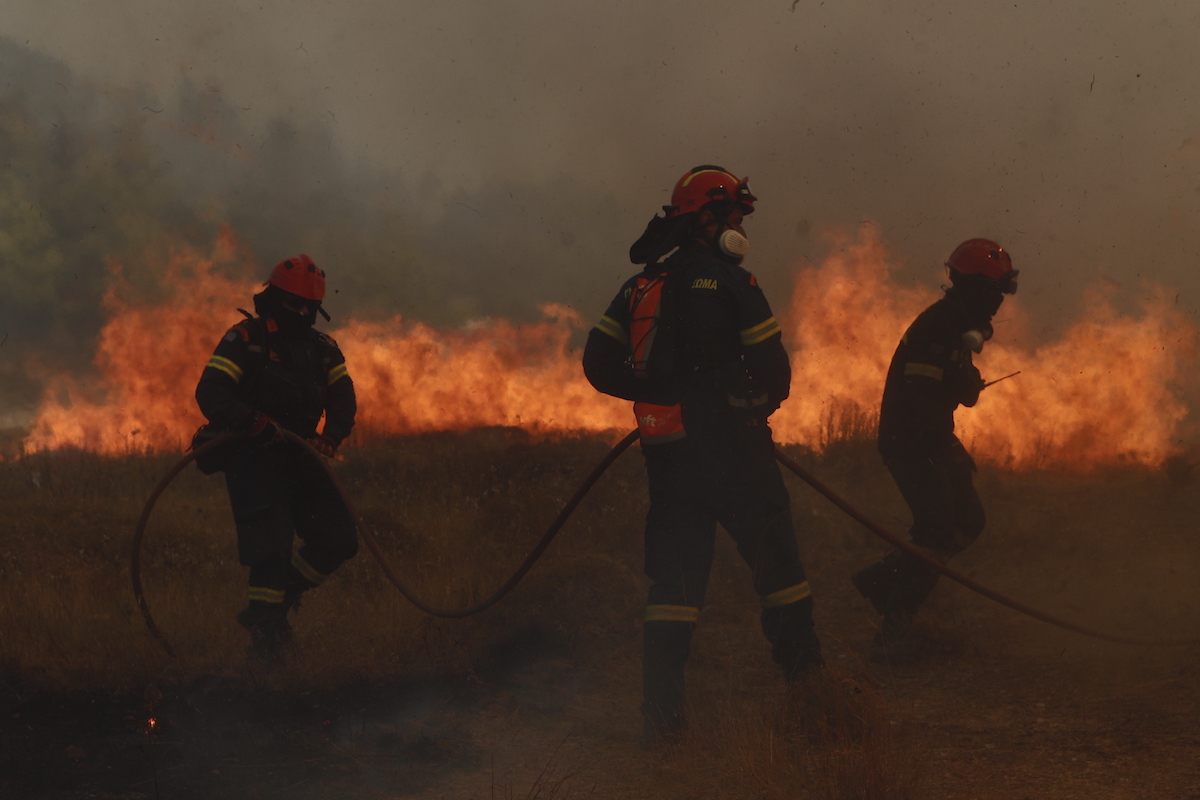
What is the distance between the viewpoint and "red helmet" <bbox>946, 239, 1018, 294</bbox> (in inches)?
202

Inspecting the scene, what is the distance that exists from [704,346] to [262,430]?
2.49m

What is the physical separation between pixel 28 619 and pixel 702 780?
14.6 ft

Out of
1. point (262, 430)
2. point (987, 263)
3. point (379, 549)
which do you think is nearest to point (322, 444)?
point (262, 430)

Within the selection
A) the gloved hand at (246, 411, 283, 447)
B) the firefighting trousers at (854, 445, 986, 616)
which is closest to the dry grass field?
the firefighting trousers at (854, 445, 986, 616)

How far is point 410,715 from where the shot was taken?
450cm

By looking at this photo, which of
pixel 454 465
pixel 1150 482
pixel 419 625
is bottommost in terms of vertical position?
pixel 419 625

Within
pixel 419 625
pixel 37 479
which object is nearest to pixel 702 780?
pixel 419 625

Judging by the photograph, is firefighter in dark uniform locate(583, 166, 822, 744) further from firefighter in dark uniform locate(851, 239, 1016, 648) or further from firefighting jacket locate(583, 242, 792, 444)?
firefighter in dark uniform locate(851, 239, 1016, 648)

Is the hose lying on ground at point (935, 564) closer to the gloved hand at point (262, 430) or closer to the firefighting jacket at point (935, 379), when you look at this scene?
the firefighting jacket at point (935, 379)

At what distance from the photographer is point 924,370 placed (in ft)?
16.7

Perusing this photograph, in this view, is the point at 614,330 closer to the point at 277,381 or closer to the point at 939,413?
the point at 277,381

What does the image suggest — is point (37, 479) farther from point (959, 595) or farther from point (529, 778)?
point (959, 595)

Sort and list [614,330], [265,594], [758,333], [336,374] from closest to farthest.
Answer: [758,333] → [614,330] → [265,594] → [336,374]

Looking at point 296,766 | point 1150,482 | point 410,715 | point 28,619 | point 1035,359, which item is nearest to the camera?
point 296,766
